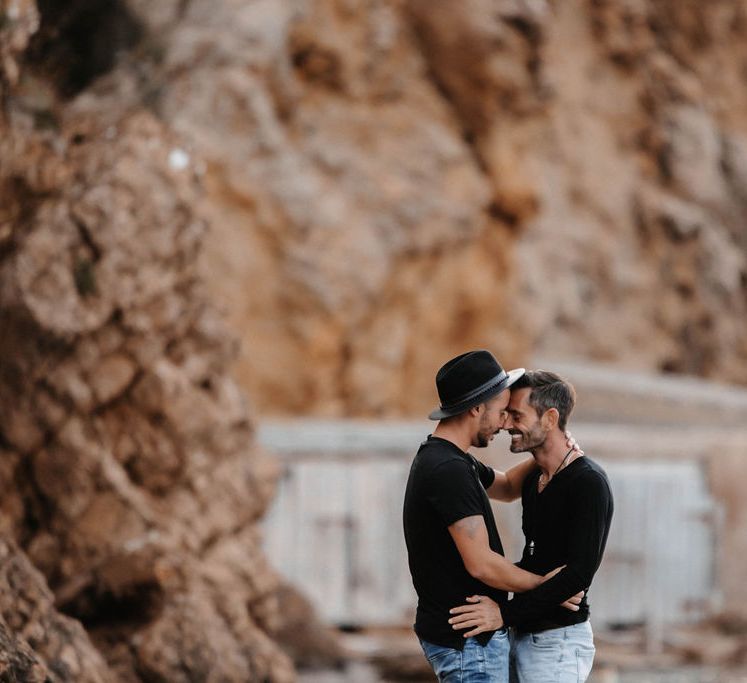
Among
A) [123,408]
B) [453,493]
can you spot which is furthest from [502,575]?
[123,408]

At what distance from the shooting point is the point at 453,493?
405 cm

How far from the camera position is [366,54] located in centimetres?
1711

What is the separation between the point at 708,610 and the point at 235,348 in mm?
7531

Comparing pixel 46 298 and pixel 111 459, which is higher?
pixel 46 298

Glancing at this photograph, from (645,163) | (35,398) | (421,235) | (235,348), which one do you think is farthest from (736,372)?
(35,398)

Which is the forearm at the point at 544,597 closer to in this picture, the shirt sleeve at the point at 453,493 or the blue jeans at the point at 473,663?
the blue jeans at the point at 473,663

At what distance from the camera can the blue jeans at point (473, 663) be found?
4.12 m

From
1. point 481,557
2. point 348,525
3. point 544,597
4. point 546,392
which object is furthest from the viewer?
point 348,525

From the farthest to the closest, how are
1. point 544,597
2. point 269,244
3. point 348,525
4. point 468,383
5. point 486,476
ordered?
point 269,244 < point 348,525 < point 486,476 < point 468,383 < point 544,597

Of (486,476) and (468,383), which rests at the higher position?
(468,383)

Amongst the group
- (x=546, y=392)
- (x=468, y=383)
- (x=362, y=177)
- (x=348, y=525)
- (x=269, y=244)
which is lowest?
(x=348, y=525)

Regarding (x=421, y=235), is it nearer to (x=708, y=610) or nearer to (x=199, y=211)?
(x=708, y=610)

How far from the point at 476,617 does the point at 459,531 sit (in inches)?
12.3

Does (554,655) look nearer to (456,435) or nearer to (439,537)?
(439,537)
